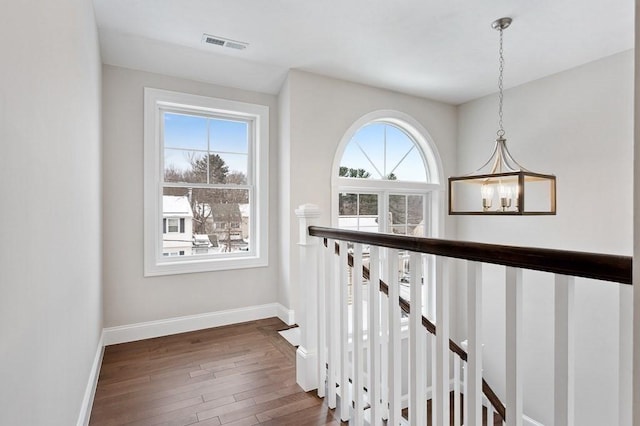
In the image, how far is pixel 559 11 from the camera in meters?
2.50

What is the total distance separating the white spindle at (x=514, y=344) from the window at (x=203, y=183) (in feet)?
9.42

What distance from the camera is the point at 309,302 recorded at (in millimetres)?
2121

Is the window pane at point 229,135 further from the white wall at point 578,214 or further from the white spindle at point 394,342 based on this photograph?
the white wall at point 578,214

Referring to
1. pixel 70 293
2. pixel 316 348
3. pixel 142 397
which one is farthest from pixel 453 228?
pixel 70 293

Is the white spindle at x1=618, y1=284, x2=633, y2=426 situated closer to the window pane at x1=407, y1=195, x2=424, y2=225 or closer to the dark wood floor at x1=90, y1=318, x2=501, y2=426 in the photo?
the dark wood floor at x1=90, y1=318, x2=501, y2=426

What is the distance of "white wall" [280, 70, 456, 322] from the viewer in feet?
11.1

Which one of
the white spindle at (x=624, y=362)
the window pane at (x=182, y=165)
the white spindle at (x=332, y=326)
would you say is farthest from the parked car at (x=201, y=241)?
the white spindle at (x=624, y=362)

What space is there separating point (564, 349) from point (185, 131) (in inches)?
135

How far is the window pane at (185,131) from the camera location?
3275 mm

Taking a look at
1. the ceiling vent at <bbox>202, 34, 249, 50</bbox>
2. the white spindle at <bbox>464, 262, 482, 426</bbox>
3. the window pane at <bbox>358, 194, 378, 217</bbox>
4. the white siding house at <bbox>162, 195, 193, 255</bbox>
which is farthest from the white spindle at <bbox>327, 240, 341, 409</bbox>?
the window pane at <bbox>358, 194, 378, 217</bbox>

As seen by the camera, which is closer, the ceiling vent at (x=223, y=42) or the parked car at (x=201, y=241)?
the ceiling vent at (x=223, y=42)

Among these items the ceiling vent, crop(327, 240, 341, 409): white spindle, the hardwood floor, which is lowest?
the hardwood floor

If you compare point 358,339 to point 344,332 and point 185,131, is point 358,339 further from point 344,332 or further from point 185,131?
point 185,131

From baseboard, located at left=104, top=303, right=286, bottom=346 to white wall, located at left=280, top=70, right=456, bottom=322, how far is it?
0.32 m
